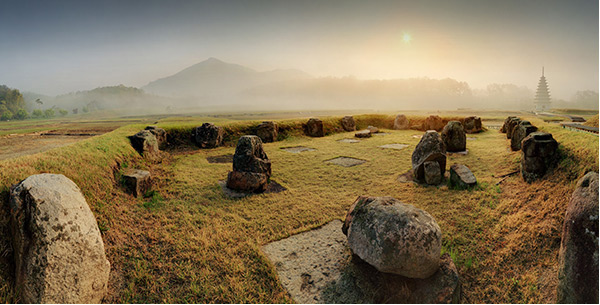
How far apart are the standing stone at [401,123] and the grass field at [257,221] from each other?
50.0 feet

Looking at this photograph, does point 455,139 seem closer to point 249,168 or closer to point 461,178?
point 461,178

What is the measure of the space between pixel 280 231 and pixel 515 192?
6.31 meters

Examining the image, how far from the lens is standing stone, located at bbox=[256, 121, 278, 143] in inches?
744

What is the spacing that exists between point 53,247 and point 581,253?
736 cm

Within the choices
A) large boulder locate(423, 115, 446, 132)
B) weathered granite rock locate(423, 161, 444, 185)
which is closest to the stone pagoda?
large boulder locate(423, 115, 446, 132)

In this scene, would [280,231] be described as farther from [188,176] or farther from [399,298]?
[188,176]

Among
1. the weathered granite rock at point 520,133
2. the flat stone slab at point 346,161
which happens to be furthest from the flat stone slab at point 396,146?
the weathered granite rock at point 520,133

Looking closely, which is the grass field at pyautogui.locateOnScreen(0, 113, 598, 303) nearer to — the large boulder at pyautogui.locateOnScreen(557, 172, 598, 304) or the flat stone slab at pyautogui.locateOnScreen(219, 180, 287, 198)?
the flat stone slab at pyautogui.locateOnScreen(219, 180, 287, 198)

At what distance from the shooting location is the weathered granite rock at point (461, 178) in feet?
26.3

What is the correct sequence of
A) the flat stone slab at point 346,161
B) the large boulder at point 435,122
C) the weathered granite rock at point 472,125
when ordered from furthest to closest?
the large boulder at point 435,122 → the weathered granite rock at point 472,125 → the flat stone slab at point 346,161

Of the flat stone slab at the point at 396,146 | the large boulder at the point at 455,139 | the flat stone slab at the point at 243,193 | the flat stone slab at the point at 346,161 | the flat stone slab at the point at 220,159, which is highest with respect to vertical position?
the large boulder at the point at 455,139

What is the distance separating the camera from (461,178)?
26.8 ft

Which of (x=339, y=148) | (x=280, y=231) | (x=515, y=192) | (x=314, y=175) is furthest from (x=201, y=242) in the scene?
(x=339, y=148)

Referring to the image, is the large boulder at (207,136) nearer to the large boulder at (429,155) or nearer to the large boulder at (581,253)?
the large boulder at (429,155)
